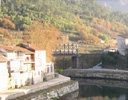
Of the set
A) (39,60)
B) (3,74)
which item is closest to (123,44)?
(39,60)

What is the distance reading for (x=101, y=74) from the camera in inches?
1935

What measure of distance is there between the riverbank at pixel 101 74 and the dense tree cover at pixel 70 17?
2922 centimetres

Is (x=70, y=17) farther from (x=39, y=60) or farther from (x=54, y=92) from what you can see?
(x=54, y=92)

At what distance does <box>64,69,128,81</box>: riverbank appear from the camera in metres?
46.5

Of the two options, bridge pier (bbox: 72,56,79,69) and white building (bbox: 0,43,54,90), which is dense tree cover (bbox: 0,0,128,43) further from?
white building (bbox: 0,43,54,90)

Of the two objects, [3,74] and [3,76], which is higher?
[3,74]

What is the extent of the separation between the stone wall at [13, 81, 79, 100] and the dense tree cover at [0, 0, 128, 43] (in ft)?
147

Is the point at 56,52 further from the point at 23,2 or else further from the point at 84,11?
the point at 84,11

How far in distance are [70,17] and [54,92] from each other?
91.4 metres

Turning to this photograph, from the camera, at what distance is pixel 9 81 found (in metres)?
26.4

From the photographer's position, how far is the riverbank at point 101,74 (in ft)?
153

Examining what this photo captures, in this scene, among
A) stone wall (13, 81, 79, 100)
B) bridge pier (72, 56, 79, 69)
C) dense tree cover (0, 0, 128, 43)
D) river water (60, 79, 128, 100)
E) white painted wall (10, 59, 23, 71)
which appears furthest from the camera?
dense tree cover (0, 0, 128, 43)

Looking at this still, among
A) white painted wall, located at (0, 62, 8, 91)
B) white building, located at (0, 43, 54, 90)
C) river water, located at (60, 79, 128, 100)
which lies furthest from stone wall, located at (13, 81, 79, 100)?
white building, located at (0, 43, 54, 90)

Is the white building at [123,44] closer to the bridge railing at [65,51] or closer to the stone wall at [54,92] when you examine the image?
the bridge railing at [65,51]
